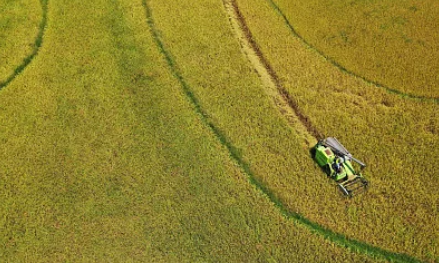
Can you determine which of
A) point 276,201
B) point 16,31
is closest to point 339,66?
point 276,201

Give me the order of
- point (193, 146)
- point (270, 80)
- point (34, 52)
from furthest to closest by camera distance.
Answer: point (34, 52) → point (270, 80) → point (193, 146)

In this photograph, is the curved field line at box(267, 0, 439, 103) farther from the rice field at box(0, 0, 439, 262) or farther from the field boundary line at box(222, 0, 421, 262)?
the field boundary line at box(222, 0, 421, 262)

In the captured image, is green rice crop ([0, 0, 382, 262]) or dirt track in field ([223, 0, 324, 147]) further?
dirt track in field ([223, 0, 324, 147])

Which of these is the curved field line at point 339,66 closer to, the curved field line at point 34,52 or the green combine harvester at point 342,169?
the green combine harvester at point 342,169

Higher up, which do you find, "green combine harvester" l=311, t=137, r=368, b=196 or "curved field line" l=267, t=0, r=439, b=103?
"curved field line" l=267, t=0, r=439, b=103

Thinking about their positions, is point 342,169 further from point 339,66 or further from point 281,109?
point 339,66

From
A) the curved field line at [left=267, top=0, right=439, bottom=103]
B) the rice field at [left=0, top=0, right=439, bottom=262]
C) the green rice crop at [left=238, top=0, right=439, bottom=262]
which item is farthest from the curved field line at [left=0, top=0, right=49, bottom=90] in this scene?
the curved field line at [left=267, top=0, right=439, bottom=103]

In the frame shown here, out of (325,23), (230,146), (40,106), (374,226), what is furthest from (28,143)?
(325,23)
